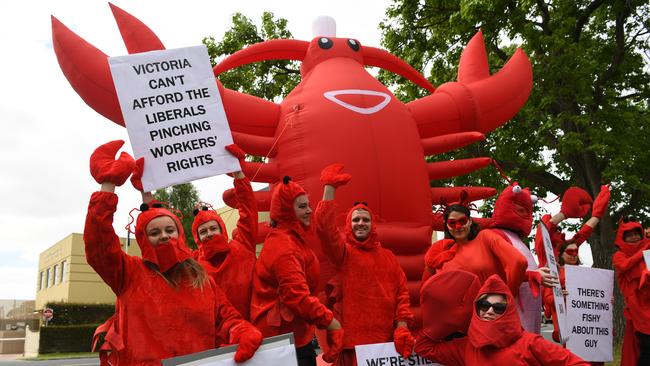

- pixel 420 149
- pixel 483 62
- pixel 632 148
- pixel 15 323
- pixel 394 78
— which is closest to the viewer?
pixel 420 149

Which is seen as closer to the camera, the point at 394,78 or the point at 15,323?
the point at 394,78

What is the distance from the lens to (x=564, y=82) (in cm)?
962

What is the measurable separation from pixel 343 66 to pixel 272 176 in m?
1.36

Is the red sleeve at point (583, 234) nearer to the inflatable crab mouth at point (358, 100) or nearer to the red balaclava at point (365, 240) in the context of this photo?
the inflatable crab mouth at point (358, 100)

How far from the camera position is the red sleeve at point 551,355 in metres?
2.61

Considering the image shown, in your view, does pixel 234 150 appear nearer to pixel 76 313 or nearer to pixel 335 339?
pixel 335 339

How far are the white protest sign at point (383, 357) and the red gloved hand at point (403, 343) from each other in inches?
1.0

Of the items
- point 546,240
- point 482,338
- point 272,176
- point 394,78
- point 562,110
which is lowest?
point 482,338

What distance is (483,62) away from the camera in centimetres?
688

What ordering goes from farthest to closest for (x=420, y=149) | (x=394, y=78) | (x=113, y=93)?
(x=394, y=78) < (x=420, y=149) < (x=113, y=93)

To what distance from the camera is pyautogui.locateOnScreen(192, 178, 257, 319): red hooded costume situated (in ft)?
11.6

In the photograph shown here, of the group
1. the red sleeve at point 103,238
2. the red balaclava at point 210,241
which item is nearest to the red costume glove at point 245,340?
the red sleeve at point 103,238

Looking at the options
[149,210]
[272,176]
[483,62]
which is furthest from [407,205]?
[149,210]

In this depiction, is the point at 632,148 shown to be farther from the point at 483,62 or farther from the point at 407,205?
the point at 407,205
